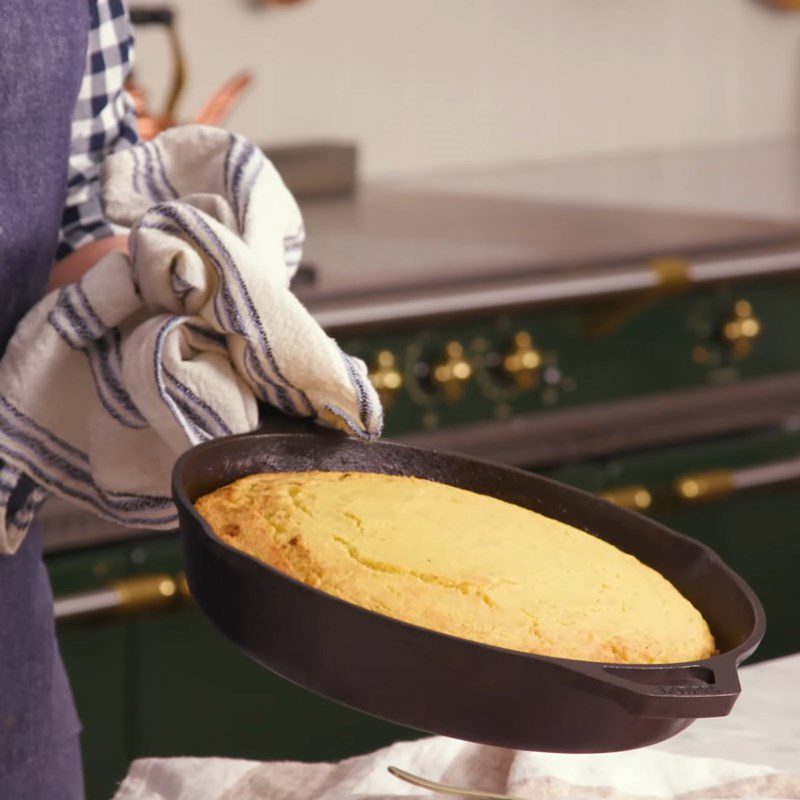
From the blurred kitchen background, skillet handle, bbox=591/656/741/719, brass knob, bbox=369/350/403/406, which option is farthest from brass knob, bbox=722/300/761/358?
skillet handle, bbox=591/656/741/719

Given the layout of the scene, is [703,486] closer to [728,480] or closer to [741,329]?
[728,480]

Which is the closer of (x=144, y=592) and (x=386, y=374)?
(x=144, y=592)

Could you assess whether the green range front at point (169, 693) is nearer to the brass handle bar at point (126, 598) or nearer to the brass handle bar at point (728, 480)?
the brass handle bar at point (126, 598)

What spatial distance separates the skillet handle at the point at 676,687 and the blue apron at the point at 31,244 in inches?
16.5

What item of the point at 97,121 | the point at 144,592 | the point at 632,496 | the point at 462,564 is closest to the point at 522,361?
the point at 632,496

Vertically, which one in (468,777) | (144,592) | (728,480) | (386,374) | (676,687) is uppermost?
(676,687)

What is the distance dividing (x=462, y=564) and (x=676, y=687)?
0.09m

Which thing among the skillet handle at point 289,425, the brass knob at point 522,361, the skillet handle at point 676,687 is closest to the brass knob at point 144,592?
the brass knob at point 522,361

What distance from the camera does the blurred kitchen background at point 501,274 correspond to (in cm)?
133

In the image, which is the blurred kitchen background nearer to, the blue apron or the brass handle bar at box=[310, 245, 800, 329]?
the brass handle bar at box=[310, 245, 800, 329]

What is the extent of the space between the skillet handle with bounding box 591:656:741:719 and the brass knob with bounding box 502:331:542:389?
105cm

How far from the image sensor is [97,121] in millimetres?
814

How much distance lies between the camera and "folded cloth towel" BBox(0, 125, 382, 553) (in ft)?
1.95

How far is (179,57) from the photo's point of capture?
66.5 inches
